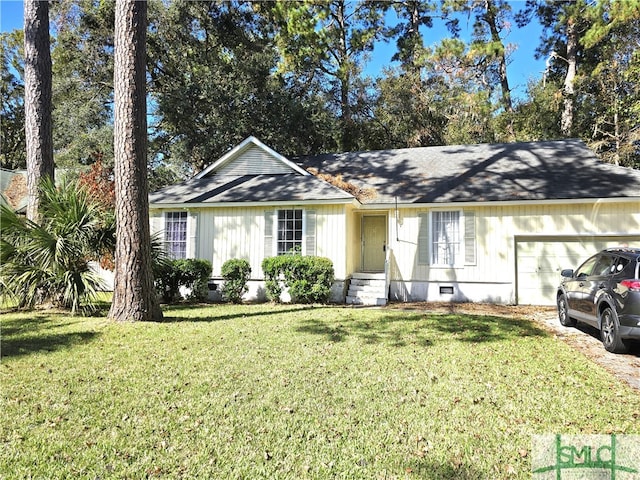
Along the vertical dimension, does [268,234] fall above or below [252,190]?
below

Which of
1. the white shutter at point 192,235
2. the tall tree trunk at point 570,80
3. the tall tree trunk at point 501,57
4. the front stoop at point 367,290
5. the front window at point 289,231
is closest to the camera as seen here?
the front stoop at point 367,290

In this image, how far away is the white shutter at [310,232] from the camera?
12398 mm

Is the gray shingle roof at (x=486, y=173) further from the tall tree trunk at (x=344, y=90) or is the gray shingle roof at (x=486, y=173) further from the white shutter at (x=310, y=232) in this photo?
the tall tree trunk at (x=344, y=90)

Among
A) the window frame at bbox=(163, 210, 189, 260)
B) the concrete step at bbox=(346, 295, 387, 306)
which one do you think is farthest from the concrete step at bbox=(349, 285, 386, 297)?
the window frame at bbox=(163, 210, 189, 260)

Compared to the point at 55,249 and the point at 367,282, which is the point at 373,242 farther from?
the point at 55,249

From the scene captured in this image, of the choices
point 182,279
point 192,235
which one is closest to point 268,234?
point 192,235

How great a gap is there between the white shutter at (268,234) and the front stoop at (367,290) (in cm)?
279

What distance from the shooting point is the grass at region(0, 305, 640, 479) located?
320 cm

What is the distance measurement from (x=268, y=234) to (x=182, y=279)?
2.96 metres

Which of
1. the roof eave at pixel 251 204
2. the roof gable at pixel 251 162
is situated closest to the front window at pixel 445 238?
the roof eave at pixel 251 204

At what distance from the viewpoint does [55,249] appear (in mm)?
8688

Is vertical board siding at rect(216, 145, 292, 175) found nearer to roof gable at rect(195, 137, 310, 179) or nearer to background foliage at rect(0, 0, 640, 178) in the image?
roof gable at rect(195, 137, 310, 179)

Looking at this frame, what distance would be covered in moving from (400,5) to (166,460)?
3046cm

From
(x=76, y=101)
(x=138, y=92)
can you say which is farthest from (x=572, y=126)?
(x=76, y=101)
